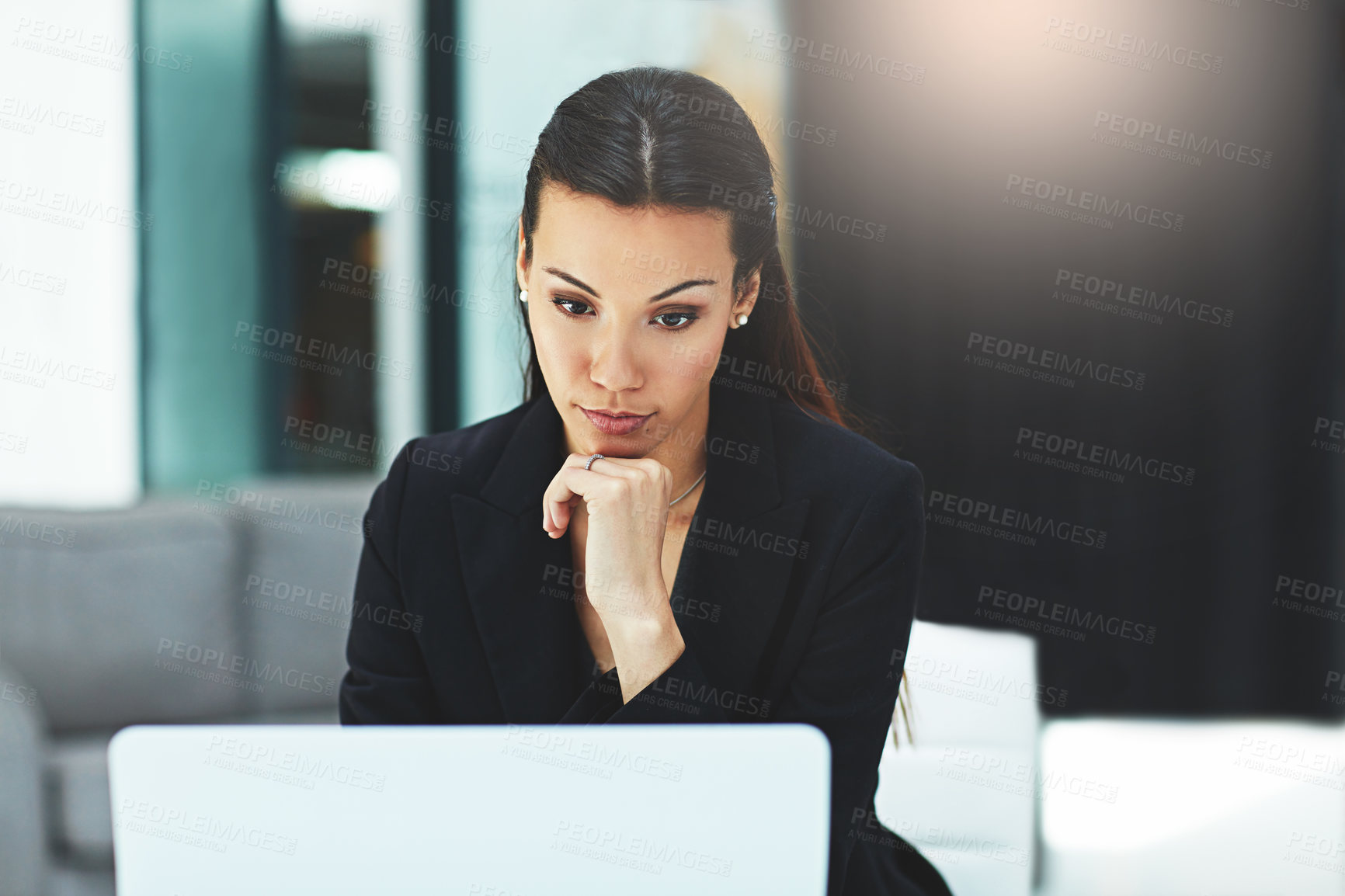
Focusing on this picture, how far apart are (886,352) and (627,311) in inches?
43.0

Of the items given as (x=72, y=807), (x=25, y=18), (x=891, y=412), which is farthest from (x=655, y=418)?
(x=25, y=18)

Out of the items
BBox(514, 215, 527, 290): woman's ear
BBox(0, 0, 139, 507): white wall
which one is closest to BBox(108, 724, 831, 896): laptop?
BBox(514, 215, 527, 290): woman's ear

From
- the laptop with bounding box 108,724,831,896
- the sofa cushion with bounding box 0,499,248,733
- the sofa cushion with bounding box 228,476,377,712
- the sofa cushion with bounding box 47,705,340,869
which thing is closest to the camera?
the laptop with bounding box 108,724,831,896

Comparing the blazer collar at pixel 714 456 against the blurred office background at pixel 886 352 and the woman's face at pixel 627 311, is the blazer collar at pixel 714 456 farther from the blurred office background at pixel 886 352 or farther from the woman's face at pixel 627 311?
the blurred office background at pixel 886 352

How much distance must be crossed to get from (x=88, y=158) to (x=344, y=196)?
2.36ft

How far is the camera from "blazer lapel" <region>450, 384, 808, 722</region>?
1229mm

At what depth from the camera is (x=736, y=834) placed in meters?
0.63

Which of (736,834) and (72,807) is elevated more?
(736,834)

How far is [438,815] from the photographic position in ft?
2.02

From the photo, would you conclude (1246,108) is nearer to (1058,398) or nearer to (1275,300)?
(1275,300)

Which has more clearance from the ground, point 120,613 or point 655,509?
point 655,509

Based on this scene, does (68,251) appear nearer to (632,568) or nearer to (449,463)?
(449,463)

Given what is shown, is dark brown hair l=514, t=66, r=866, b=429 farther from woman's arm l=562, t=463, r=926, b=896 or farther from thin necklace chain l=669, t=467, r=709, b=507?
woman's arm l=562, t=463, r=926, b=896

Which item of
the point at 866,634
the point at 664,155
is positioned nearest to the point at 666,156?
the point at 664,155
